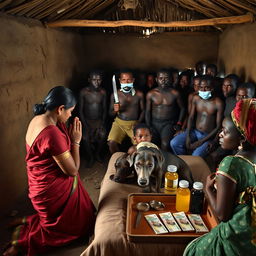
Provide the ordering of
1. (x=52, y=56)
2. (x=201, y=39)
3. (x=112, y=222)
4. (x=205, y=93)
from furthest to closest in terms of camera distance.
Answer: (x=201, y=39) < (x=52, y=56) < (x=205, y=93) < (x=112, y=222)

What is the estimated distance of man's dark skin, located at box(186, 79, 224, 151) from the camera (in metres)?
4.79

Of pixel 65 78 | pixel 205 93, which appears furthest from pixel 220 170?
pixel 65 78

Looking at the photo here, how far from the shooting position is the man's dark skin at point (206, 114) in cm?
479

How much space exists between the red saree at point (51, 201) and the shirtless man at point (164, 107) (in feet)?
8.60

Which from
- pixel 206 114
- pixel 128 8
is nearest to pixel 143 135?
pixel 206 114

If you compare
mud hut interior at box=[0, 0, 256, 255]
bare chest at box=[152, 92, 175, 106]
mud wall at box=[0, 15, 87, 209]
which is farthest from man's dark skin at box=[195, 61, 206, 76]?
mud wall at box=[0, 15, 87, 209]

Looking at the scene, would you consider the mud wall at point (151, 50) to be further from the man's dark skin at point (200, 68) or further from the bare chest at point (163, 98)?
the bare chest at point (163, 98)

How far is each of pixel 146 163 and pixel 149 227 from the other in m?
0.55

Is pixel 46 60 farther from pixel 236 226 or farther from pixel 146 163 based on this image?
pixel 236 226

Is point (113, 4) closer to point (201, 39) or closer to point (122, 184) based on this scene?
point (201, 39)

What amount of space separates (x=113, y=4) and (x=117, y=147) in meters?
3.41

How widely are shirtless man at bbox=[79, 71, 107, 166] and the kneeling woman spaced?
413 cm

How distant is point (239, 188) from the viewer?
155 cm

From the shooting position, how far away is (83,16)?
5977mm
